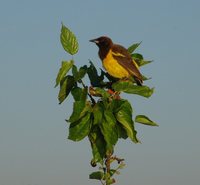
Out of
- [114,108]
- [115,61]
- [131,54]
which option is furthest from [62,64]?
[115,61]

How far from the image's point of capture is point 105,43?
33.9 ft

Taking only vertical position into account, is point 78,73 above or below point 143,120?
above

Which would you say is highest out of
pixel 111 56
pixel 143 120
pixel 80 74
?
pixel 111 56

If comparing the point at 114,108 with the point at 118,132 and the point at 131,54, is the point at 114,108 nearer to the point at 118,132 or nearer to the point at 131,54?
the point at 118,132

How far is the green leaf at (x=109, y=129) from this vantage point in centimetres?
541

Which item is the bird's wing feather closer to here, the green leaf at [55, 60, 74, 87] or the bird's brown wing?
the bird's brown wing

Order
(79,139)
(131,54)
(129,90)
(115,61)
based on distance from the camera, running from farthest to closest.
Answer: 1. (115,61)
2. (131,54)
3. (129,90)
4. (79,139)

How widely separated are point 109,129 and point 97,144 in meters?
0.24

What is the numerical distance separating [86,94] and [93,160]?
804 millimetres

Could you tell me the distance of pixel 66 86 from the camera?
5.68m

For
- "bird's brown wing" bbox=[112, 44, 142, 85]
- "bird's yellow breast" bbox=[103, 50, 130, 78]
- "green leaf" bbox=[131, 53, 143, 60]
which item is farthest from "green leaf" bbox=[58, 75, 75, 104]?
"bird's yellow breast" bbox=[103, 50, 130, 78]

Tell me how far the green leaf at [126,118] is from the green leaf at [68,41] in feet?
3.29

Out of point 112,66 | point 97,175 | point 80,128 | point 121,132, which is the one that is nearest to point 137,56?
point 121,132

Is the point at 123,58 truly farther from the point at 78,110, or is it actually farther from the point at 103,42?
the point at 78,110
